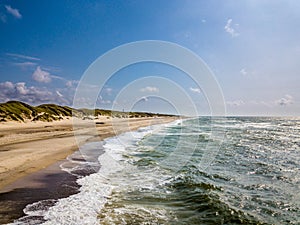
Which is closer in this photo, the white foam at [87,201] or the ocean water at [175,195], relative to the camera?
the white foam at [87,201]

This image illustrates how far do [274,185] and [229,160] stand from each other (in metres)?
5.84

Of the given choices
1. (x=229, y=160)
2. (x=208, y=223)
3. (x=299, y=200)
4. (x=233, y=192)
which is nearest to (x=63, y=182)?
(x=208, y=223)

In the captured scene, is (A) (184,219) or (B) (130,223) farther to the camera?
(A) (184,219)

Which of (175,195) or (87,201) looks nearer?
(87,201)

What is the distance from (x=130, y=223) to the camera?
6.09 m

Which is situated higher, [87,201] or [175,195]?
[87,201]

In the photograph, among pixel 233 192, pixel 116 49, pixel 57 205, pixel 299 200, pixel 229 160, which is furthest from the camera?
pixel 116 49

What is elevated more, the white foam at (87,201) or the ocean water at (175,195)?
the white foam at (87,201)

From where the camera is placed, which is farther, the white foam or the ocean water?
the ocean water

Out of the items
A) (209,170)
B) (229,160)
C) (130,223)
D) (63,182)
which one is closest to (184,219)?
(130,223)

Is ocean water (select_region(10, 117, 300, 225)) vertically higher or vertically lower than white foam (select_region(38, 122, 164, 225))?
lower

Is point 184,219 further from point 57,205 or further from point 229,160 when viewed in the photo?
point 229,160

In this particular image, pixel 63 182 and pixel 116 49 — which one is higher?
pixel 116 49

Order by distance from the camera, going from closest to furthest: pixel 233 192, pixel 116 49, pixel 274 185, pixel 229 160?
pixel 233 192 → pixel 274 185 → pixel 229 160 → pixel 116 49
